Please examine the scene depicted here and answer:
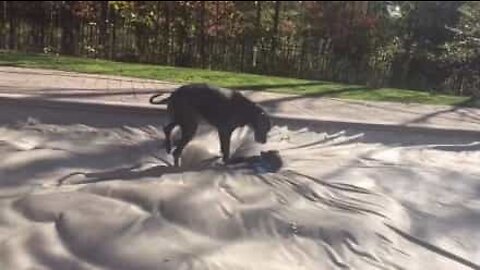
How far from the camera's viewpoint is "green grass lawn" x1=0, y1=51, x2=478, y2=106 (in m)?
10.5

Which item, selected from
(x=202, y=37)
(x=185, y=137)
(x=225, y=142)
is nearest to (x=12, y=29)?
(x=202, y=37)

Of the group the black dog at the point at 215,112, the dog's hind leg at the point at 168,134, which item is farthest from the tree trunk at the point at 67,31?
the black dog at the point at 215,112

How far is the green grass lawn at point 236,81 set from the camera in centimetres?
1048

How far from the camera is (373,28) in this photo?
14.8 metres

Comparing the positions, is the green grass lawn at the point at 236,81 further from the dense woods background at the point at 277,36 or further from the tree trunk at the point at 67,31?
the tree trunk at the point at 67,31

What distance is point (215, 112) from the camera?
18.9 ft

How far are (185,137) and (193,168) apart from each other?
26 centimetres

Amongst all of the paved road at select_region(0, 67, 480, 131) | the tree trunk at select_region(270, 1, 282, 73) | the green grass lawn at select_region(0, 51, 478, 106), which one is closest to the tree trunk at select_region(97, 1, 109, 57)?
the green grass lawn at select_region(0, 51, 478, 106)

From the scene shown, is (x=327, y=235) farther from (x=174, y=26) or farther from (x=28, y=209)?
(x=174, y=26)

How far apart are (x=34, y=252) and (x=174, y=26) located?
36.5ft

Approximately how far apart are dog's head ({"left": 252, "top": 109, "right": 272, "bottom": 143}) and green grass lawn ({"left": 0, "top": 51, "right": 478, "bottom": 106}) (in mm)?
4126

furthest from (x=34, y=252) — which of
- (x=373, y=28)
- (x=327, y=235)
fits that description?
(x=373, y=28)

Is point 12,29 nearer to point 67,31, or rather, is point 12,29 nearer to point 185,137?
point 67,31

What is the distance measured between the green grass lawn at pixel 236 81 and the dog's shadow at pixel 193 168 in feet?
12.7
